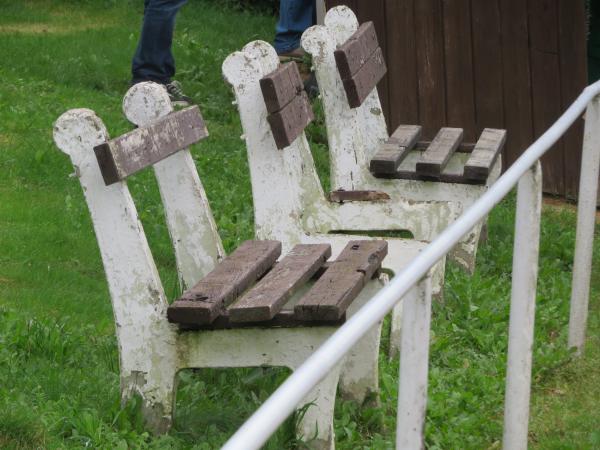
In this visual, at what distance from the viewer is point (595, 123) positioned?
4.45 meters

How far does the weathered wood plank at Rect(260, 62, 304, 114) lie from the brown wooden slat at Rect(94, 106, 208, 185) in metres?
0.34

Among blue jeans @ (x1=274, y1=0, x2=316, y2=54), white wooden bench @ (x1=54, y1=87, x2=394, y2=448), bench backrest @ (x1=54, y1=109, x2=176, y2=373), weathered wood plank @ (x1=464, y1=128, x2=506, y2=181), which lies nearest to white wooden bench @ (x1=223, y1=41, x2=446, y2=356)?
weathered wood plank @ (x1=464, y1=128, x2=506, y2=181)

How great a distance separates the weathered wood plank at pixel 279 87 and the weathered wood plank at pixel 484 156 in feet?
2.72

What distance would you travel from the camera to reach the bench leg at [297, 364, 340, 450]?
361cm

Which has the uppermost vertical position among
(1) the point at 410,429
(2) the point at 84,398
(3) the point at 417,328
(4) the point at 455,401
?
(3) the point at 417,328

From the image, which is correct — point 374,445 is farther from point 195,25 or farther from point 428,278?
point 195,25

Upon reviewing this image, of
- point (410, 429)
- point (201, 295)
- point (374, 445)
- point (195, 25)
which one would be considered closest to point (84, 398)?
point (201, 295)

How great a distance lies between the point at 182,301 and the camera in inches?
138

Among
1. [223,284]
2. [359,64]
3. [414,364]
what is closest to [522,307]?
[223,284]

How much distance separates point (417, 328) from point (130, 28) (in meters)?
8.36

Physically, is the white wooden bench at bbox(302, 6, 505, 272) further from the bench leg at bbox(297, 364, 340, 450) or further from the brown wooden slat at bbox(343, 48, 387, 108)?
the bench leg at bbox(297, 364, 340, 450)

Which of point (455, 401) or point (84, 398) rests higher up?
point (84, 398)

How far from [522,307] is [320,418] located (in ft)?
2.13

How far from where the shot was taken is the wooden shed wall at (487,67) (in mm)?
7559
